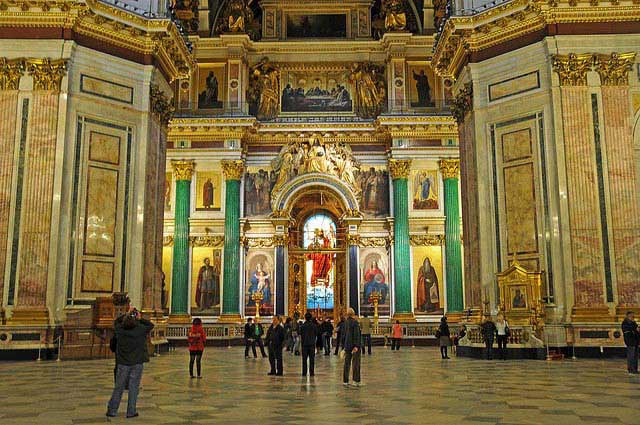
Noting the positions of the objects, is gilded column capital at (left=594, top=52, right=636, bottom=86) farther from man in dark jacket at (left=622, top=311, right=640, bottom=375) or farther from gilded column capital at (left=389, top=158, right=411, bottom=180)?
gilded column capital at (left=389, top=158, right=411, bottom=180)

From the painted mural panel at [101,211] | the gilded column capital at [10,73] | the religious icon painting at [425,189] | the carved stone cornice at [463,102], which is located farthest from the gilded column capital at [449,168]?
the gilded column capital at [10,73]

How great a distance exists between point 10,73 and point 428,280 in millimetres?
19147

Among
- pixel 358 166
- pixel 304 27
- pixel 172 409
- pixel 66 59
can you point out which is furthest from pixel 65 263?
pixel 304 27

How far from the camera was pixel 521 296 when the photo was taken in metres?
17.0

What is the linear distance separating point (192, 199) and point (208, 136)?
3005 mm

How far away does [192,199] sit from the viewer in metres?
30.6

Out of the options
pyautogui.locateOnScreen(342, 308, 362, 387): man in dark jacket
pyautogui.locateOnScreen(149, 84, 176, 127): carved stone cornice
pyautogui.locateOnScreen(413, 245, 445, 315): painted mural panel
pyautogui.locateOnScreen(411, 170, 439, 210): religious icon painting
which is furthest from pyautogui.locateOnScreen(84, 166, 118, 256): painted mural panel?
pyautogui.locateOnScreen(411, 170, 439, 210): religious icon painting

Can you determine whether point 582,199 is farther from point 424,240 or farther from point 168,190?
point 168,190

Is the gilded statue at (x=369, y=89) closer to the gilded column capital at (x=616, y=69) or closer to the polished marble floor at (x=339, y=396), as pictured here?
the gilded column capital at (x=616, y=69)

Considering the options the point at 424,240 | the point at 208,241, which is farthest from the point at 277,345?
the point at 424,240

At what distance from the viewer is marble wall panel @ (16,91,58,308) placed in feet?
53.2

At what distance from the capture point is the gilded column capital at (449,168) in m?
30.3

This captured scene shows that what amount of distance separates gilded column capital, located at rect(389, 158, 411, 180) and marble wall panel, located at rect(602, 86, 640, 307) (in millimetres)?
13705

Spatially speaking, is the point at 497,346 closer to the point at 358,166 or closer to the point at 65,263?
the point at 65,263
